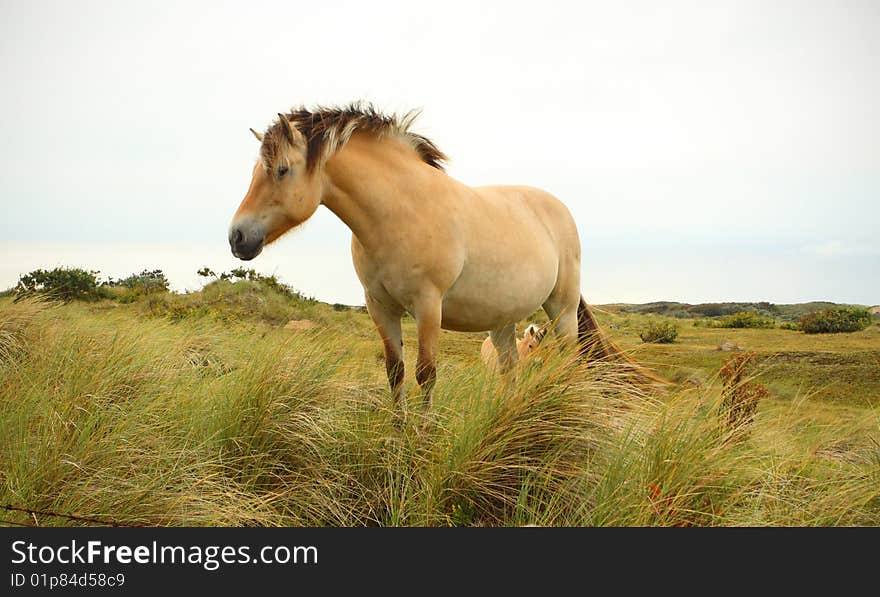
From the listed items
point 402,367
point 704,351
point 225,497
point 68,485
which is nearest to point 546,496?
point 402,367

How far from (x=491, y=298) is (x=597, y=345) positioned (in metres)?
1.92

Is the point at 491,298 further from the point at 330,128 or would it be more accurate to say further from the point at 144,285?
the point at 144,285

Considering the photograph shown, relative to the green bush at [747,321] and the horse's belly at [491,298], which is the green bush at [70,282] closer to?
the horse's belly at [491,298]

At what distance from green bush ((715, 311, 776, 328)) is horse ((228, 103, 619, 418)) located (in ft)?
31.6

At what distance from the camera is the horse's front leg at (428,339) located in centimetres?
455

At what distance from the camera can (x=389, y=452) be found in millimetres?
3848

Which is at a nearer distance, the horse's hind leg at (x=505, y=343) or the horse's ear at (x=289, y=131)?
the horse's ear at (x=289, y=131)

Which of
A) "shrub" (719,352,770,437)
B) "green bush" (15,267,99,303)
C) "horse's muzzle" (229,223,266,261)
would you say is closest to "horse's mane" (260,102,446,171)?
"horse's muzzle" (229,223,266,261)

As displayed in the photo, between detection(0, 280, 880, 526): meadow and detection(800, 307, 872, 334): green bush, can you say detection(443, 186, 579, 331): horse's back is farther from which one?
detection(800, 307, 872, 334): green bush

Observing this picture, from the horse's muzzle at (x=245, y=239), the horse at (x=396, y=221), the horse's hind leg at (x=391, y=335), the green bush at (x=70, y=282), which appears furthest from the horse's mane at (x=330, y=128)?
the green bush at (x=70, y=282)

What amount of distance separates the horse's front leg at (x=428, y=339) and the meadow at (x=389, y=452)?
0.46 feet

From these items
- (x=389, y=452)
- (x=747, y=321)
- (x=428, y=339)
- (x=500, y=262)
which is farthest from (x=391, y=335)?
(x=747, y=321)

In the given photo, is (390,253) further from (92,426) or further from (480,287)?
(92,426)

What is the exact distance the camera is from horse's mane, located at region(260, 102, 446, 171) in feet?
13.8
